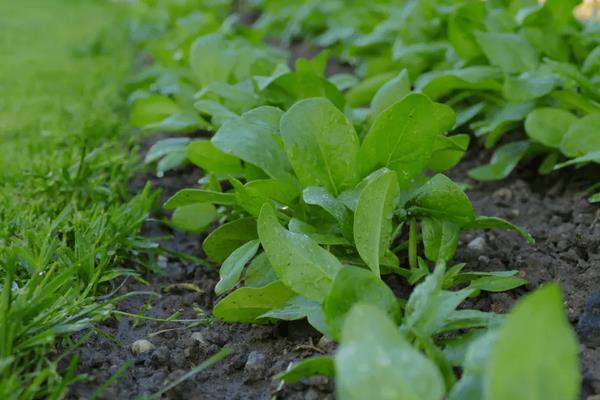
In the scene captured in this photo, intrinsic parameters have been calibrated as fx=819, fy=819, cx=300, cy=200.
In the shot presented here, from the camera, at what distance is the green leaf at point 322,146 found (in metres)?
1.69

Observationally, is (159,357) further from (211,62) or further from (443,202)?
(211,62)

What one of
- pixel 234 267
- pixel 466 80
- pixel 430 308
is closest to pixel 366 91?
pixel 466 80

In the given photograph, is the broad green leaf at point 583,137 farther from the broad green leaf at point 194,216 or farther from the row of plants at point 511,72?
the broad green leaf at point 194,216

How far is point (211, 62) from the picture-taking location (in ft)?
8.90

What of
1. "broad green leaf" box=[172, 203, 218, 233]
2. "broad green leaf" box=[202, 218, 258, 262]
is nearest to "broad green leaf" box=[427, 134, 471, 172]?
"broad green leaf" box=[202, 218, 258, 262]

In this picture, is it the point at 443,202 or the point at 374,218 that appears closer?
the point at 374,218

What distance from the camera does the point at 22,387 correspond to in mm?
1265

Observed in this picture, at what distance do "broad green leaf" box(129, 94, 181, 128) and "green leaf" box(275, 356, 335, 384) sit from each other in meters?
1.56

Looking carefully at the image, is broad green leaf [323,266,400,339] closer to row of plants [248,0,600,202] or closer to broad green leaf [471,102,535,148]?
row of plants [248,0,600,202]

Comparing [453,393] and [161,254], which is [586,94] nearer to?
[161,254]

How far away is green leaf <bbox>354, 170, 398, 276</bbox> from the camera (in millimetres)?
1444

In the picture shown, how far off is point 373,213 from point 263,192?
1.07 ft

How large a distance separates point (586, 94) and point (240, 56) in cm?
112

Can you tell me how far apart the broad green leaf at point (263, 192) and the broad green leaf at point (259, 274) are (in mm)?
108
